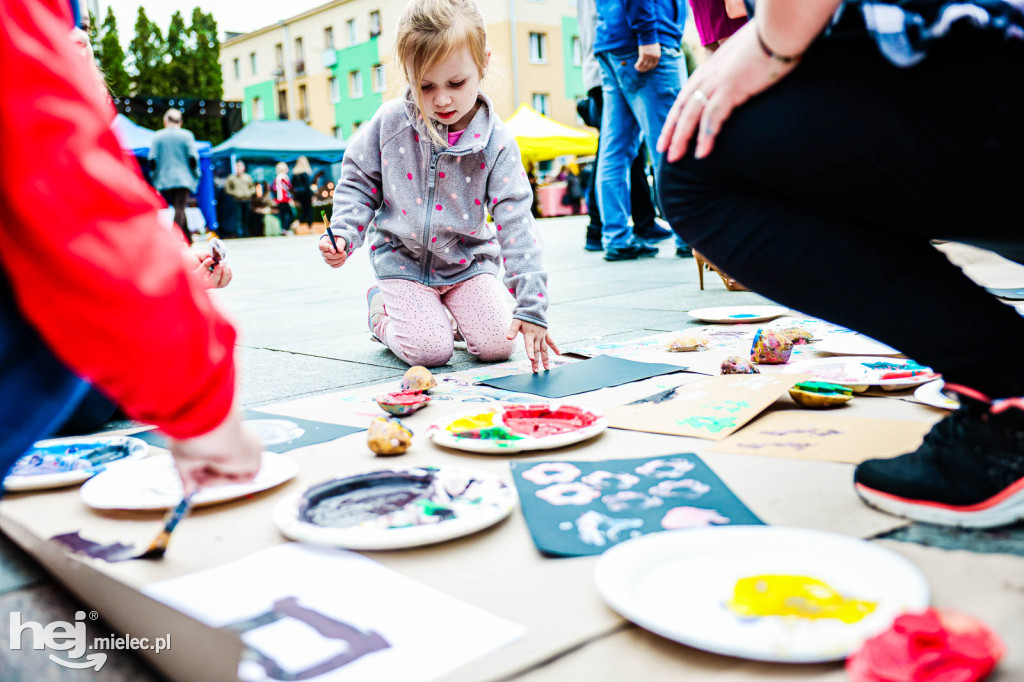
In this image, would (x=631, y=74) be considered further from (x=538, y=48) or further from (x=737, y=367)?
(x=538, y=48)

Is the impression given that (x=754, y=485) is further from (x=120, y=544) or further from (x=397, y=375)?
(x=397, y=375)

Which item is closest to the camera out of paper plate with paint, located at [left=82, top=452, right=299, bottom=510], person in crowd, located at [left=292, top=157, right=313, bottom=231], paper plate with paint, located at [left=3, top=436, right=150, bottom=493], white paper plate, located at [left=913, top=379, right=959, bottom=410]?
paper plate with paint, located at [left=82, top=452, right=299, bottom=510]

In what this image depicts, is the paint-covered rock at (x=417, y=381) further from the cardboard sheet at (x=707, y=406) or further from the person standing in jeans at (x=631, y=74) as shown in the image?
the person standing in jeans at (x=631, y=74)

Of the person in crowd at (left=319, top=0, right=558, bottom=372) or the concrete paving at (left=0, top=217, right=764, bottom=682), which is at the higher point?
the person in crowd at (left=319, top=0, right=558, bottom=372)

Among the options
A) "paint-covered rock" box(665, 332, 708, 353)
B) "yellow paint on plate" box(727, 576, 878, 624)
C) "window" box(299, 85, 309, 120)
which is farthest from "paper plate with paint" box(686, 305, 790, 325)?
"window" box(299, 85, 309, 120)

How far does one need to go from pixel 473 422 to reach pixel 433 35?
109 cm

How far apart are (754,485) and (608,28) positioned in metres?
3.60

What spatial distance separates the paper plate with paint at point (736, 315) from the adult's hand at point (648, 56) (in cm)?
167

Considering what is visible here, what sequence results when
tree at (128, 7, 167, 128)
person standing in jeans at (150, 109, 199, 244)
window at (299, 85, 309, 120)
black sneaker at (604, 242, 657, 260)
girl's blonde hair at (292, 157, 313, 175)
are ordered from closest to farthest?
1. black sneaker at (604, 242, 657, 260)
2. person standing in jeans at (150, 109, 199, 244)
3. girl's blonde hair at (292, 157, 313, 175)
4. tree at (128, 7, 167, 128)
5. window at (299, 85, 309, 120)

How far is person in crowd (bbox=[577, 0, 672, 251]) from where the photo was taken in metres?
4.82

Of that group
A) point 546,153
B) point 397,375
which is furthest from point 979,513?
point 546,153

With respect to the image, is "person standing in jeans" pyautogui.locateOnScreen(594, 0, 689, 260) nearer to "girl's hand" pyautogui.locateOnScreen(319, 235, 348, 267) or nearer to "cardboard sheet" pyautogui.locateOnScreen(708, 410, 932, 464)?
"girl's hand" pyautogui.locateOnScreen(319, 235, 348, 267)

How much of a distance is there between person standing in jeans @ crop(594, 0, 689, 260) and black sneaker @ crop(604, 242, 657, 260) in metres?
0.44

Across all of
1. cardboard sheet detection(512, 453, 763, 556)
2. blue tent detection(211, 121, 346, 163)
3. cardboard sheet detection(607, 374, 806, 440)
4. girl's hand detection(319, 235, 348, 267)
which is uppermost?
blue tent detection(211, 121, 346, 163)
